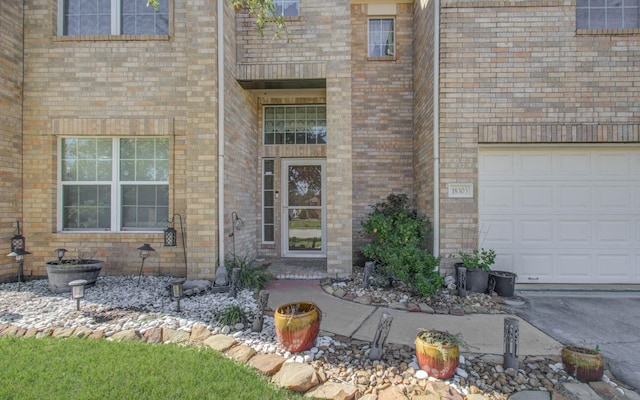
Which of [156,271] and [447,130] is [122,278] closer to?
[156,271]

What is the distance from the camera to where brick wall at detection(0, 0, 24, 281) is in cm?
482

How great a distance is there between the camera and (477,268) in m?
4.62

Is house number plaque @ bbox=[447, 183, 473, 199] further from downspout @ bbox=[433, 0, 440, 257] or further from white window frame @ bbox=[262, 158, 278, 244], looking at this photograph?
white window frame @ bbox=[262, 158, 278, 244]

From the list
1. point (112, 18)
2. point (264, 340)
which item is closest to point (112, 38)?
point (112, 18)

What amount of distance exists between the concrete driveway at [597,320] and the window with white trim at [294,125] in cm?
473

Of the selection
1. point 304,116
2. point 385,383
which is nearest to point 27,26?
point 304,116

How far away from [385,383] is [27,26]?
7.43 meters

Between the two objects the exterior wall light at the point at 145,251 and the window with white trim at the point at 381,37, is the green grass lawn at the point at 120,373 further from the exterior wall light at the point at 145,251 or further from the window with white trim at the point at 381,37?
the window with white trim at the point at 381,37

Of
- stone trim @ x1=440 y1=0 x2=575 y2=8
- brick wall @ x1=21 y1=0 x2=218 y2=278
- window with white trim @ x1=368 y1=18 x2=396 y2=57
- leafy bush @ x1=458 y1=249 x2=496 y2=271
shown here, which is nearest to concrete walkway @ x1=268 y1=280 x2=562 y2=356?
leafy bush @ x1=458 y1=249 x2=496 y2=271

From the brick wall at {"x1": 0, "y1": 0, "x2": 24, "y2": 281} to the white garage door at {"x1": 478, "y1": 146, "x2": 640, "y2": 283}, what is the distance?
7.57 meters

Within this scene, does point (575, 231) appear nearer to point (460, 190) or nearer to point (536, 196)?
point (536, 196)

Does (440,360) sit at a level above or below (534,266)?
below

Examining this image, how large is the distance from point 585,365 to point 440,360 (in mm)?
1128

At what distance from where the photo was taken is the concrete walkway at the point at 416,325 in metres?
3.01
